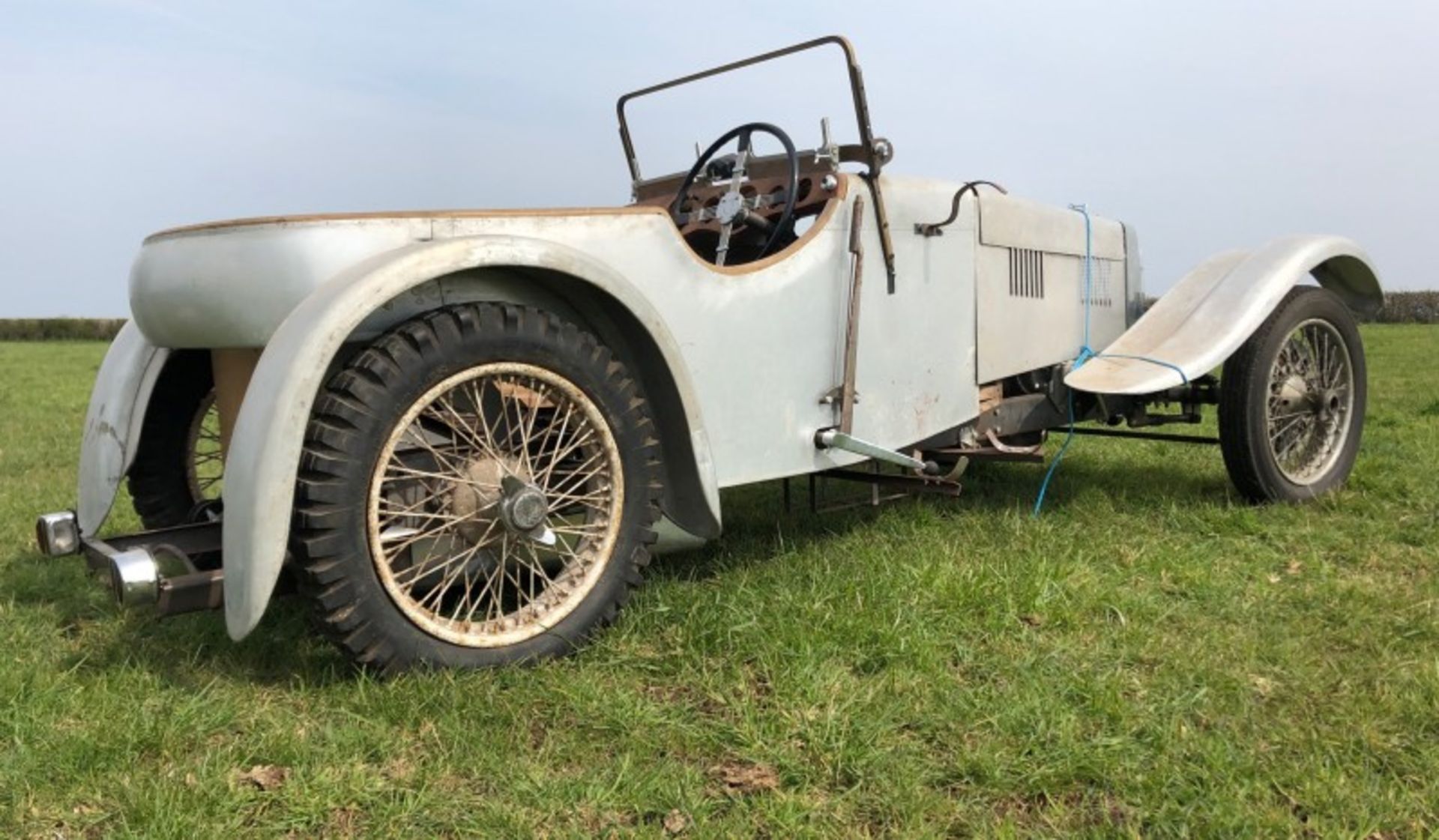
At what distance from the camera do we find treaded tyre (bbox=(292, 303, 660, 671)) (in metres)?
2.63

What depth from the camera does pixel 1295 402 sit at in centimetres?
498

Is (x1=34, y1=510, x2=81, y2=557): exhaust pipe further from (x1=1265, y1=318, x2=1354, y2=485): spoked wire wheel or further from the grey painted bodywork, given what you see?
(x1=1265, y1=318, x2=1354, y2=485): spoked wire wheel

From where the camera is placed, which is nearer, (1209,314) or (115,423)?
(115,423)

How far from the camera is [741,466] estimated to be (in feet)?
11.4

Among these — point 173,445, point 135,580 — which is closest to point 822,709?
point 135,580

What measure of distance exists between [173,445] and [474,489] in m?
1.63

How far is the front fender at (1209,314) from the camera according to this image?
4465 millimetres

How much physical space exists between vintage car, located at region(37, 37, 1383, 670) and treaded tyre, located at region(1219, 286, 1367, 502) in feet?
0.06

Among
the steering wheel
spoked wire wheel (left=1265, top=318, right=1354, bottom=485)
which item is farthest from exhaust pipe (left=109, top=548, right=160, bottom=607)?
spoked wire wheel (left=1265, top=318, right=1354, bottom=485)

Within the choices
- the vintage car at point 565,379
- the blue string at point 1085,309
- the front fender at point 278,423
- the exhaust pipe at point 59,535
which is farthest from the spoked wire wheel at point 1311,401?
the exhaust pipe at point 59,535

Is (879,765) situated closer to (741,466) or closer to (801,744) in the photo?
(801,744)

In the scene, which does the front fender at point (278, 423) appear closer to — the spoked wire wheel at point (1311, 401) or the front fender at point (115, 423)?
the front fender at point (115, 423)

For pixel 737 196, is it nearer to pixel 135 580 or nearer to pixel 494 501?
pixel 494 501

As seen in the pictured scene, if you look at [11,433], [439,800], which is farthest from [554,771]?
[11,433]
